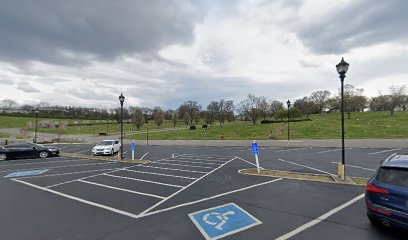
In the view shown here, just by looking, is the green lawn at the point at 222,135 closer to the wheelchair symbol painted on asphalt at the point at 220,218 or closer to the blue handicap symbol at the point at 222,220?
the blue handicap symbol at the point at 222,220

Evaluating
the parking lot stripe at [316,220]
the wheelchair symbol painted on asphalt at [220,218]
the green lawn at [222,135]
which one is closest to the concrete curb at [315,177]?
the parking lot stripe at [316,220]

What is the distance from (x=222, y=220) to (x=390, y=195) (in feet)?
12.1

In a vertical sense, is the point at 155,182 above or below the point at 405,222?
below

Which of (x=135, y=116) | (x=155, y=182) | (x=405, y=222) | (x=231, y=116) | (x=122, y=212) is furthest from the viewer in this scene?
(x=231, y=116)

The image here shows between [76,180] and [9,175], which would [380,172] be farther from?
[9,175]

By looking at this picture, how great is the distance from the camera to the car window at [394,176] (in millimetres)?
4727

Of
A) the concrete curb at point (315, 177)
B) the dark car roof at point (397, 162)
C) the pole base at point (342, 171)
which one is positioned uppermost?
the dark car roof at point (397, 162)

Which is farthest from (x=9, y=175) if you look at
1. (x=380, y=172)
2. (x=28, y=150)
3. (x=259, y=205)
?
(x=380, y=172)

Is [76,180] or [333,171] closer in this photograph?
[76,180]

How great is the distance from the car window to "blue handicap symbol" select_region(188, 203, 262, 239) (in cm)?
292

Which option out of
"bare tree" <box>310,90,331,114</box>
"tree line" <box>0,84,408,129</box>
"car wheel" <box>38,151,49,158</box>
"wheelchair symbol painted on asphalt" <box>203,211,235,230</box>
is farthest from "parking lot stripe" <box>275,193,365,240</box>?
"bare tree" <box>310,90,331,114</box>

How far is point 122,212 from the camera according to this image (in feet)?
22.0

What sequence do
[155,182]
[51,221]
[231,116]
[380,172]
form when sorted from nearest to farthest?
1. [380,172]
2. [51,221]
3. [155,182]
4. [231,116]

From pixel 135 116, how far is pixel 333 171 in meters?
60.4
